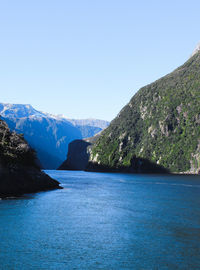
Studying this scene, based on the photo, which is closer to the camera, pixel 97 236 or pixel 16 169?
pixel 97 236

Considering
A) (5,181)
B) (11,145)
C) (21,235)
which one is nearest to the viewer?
(21,235)

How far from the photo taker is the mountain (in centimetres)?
10388

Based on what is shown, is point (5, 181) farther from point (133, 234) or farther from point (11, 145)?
point (133, 234)

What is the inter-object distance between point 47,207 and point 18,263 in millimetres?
43378

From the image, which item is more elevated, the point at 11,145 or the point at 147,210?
the point at 11,145

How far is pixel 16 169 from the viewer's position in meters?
110

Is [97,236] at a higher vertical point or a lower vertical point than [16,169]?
lower

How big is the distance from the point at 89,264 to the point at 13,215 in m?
34.3

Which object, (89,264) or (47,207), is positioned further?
(47,207)

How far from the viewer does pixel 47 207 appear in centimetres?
8475

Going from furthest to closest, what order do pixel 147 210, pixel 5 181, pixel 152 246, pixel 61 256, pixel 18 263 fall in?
pixel 5 181, pixel 147 210, pixel 152 246, pixel 61 256, pixel 18 263

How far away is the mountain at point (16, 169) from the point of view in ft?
341

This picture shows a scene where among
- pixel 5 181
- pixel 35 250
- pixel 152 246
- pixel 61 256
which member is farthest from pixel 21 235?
pixel 5 181

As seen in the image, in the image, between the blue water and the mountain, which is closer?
the blue water
